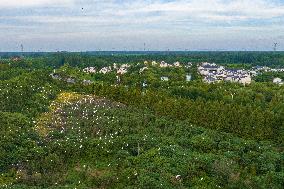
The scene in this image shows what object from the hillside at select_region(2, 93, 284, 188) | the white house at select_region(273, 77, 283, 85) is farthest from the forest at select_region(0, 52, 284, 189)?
the white house at select_region(273, 77, 283, 85)

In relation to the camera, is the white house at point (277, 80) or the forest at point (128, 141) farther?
the white house at point (277, 80)

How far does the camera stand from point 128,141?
2933 cm

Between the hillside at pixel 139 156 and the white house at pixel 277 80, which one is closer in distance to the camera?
the hillside at pixel 139 156

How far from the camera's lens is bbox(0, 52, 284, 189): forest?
80.4 ft

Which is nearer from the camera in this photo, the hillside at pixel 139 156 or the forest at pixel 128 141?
the hillside at pixel 139 156

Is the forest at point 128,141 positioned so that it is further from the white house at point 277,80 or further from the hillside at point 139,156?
the white house at point 277,80

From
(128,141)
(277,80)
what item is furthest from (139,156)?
(277,80)

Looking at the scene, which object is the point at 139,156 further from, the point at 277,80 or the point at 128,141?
the point at 277,80

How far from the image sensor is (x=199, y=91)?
53469 millimetres

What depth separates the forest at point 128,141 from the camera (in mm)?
24516

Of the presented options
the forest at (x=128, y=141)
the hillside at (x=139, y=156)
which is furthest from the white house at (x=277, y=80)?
the hillside at (x=139, y=156)

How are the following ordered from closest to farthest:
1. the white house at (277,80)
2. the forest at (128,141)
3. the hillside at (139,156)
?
1. the hillside at (139,156)
2. the forest at (128,141)
3. the white house at (277,80)

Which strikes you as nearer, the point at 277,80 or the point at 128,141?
the point at 128,141

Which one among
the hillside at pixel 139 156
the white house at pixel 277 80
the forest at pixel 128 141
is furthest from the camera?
the white house at pixel 277 80
